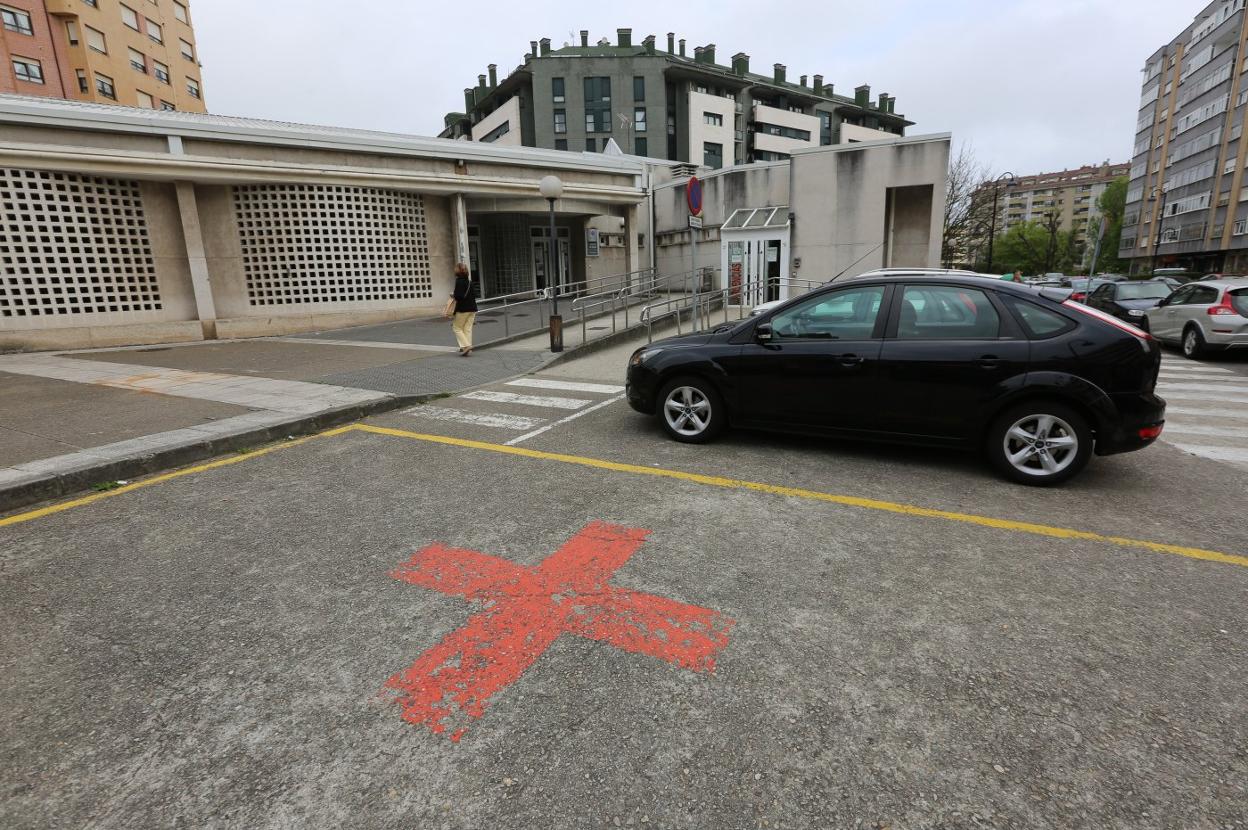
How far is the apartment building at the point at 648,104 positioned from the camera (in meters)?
48.5

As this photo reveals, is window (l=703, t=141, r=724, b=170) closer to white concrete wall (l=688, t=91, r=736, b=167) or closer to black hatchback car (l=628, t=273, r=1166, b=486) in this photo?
white concrete wall (l=688, t=91, r=736, b=167)

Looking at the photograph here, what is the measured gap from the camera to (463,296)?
11539mm

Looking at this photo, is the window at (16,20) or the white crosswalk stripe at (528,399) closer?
the white crosswalk stripe at (528,399)

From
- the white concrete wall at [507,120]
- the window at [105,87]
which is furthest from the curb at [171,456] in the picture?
the white concrete wall at [507,120]

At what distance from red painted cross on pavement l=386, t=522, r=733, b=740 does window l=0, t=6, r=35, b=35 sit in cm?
4703

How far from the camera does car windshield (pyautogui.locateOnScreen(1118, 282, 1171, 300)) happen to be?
1573cm

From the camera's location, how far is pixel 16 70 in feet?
107

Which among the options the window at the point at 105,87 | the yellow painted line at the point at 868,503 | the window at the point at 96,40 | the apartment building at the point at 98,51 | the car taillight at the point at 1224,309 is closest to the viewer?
the yellow painted line at the point at 868,503

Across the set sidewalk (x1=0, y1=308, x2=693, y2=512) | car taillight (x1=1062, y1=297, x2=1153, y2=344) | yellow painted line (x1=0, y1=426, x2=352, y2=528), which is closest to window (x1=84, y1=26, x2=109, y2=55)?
sidewalk (x1=0, y1=308, x2=693, y2=512)

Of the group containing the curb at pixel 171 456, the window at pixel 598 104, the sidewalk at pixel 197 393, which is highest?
the window at pixel 598 104

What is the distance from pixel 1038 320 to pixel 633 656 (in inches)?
170

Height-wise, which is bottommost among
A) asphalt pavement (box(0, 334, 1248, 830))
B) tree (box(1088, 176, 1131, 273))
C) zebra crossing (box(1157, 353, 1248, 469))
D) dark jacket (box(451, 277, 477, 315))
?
zebra crossing (box(1157, 353, 1248, 469))

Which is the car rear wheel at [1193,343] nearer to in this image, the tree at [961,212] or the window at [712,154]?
the tree at [961,212]

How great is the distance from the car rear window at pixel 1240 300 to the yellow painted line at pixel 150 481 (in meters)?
15.2
